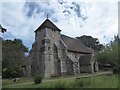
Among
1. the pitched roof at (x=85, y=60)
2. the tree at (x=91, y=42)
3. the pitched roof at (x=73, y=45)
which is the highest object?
the tree at (x=91, y=42)

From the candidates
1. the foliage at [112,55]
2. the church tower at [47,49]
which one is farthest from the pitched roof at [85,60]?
the foliage at [112,55]

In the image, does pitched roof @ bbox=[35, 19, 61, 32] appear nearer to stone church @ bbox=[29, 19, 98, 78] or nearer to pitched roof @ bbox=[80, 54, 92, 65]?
stone church @ bbox=[29, 19, 98, 78]

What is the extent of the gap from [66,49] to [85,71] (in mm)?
7790

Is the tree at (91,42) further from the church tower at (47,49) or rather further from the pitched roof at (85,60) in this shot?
the church tower at (47,49)

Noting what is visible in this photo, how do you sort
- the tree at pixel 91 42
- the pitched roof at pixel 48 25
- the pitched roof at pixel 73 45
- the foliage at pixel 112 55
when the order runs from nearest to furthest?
the foliage at pixel 112 55
the pitched roof at pixel 48 25
the pitched roof at pixel 73 45
the tree at pixel 91 42

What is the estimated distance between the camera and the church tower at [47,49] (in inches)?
1891

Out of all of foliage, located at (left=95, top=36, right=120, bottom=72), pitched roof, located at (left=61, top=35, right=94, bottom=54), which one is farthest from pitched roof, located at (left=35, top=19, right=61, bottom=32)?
foliage, located at (left=95, top=36, right=120, bottom=72)

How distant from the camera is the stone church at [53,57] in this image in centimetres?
4841

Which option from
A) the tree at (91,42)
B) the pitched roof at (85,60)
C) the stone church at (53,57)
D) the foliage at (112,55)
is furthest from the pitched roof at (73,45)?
the tree at (91,42)

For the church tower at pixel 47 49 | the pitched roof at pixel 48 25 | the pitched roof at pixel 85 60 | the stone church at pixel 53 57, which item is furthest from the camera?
the pitched roof at pixel 85 60

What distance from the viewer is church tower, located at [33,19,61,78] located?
158ft

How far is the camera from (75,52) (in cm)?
5462

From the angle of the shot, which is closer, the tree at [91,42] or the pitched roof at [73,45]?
the pitched roof at [73,45]

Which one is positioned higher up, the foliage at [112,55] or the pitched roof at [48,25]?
the pitched roof at [48,25]
